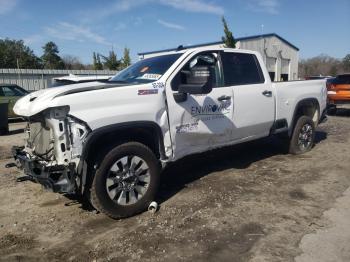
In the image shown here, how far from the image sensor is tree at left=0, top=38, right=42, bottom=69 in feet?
151

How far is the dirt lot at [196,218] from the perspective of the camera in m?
3.68

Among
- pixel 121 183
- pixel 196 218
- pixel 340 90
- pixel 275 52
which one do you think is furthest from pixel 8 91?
pixel 275 52

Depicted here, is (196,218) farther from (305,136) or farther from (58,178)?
(305,136)

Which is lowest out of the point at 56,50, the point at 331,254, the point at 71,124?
the point at 331,254

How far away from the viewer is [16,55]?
4759 cm

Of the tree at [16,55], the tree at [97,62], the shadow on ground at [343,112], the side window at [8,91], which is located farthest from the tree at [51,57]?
the shadow on ground at [343,112]

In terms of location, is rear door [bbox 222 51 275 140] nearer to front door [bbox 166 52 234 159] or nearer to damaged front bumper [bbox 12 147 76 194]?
front door [bbox 166 52 234 159]

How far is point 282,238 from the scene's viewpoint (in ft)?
12.6

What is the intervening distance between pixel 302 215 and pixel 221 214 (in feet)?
3.16

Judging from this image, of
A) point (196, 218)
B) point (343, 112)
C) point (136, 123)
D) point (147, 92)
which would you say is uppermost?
point (147, 92)

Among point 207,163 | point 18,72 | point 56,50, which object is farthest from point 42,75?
point 56,50

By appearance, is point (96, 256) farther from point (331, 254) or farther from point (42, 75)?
point (42, 75)

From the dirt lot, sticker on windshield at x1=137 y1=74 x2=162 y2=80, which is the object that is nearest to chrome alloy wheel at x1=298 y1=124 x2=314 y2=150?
the dirt lot

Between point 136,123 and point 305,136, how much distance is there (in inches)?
173
